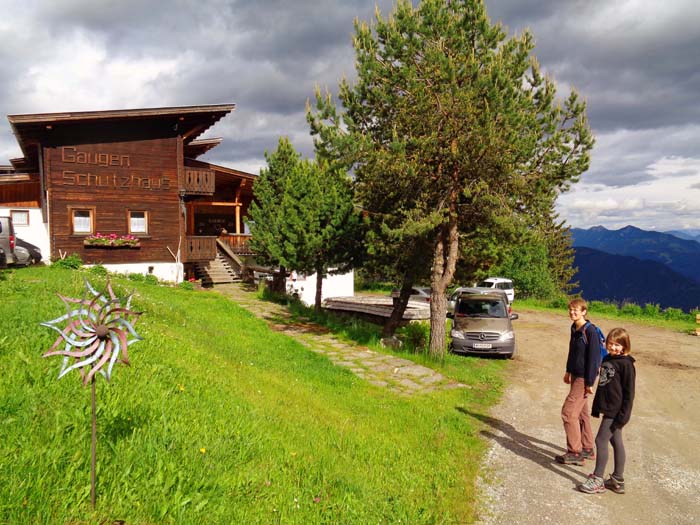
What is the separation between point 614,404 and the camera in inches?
206

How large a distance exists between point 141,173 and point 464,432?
20126 mm

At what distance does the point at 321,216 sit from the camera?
54.1 ft

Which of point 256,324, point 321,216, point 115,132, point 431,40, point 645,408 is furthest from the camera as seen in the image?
point 115,132

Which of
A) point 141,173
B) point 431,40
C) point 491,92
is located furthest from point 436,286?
point 141,173

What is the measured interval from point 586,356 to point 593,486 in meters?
1.49

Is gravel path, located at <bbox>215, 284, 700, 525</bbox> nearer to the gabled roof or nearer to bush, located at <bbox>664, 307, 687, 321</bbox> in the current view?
bush, located at <bbox>664, 307, 687, 321</bbox>

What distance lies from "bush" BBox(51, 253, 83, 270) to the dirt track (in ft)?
57.1

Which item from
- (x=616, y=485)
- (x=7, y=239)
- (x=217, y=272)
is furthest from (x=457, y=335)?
(x=7, y=239)

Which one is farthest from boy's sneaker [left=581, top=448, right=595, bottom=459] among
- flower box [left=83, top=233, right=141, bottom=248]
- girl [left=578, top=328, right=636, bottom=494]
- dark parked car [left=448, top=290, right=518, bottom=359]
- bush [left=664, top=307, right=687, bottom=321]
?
bush [left=664, top=307, right=687, bottom=321]

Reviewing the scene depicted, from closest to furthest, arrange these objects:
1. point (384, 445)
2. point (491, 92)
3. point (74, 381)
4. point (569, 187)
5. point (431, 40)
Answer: point (74, 381)
point (384, 445)
point (491, 92)
point (431, 40)
point (569, 187)

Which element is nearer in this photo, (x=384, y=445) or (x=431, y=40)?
(x=384, y=445)

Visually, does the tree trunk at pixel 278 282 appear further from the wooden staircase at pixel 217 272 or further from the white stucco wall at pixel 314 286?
the white stucco wall at pixel 314 286

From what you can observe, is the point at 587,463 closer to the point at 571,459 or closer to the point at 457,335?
the point at 571,459

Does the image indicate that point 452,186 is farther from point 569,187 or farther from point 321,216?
point 321,216
